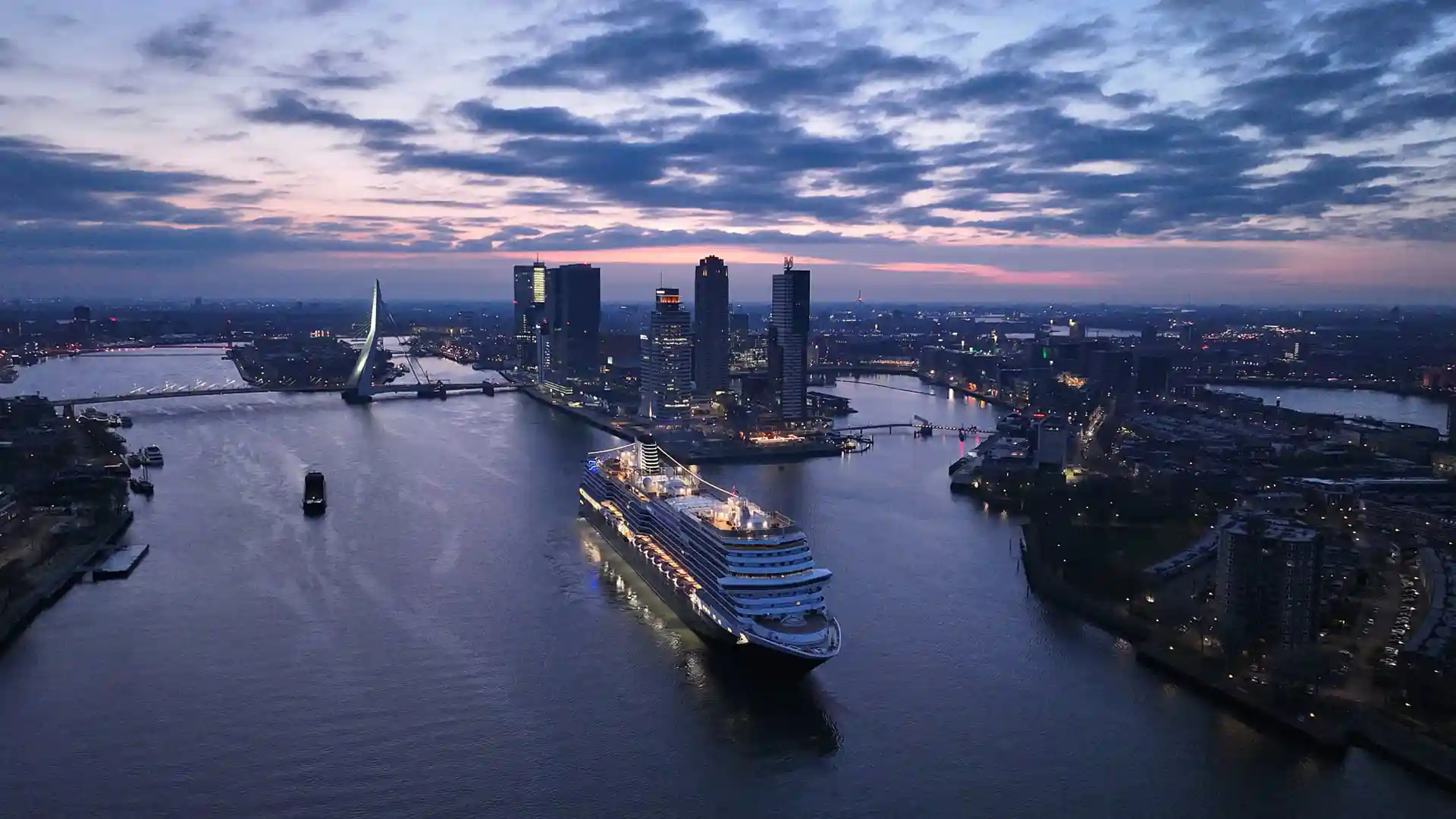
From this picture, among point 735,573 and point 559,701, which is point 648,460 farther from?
point 559,701

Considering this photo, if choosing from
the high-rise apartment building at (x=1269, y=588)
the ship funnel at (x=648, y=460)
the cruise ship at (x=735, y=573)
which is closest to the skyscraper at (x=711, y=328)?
the ship funnel at (x=648, y=460)

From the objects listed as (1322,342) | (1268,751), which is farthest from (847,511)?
(1322,342)

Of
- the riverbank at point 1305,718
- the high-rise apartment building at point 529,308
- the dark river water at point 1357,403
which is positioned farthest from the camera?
the high-rise apartment building at point 529,308

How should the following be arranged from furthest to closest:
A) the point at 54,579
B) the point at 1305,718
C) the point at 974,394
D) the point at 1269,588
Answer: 1. the point at 974,394
2. the point at 54,579
3. the point at 1269,588
4. the point at 1305,718

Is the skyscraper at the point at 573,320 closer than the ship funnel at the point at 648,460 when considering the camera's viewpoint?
No

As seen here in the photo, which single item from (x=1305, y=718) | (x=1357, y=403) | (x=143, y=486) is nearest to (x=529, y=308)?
(x=143, y=486)

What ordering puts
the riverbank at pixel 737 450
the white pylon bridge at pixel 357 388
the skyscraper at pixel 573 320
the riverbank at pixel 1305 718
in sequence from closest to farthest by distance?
the riverbank at pixel 1305 718 → the riverbank at pixel 737 450 → the white pylon bridge at pixel 357 388 → the skyscraper at pixel 573 320

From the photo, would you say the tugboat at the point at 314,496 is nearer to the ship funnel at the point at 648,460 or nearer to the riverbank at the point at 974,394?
the ship funnel at the point at 648,460
